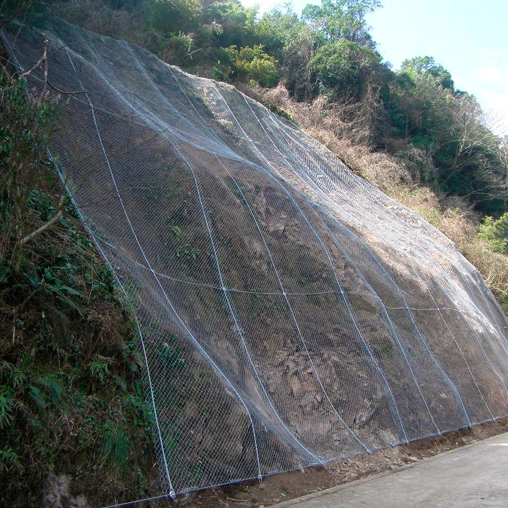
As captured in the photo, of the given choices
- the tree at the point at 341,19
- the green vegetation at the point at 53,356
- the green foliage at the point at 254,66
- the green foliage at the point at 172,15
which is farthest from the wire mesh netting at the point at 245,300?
the tree at the point at 341,19

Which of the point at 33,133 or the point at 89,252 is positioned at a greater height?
the point at 33,133

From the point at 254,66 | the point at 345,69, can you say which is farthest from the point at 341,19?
the point at 254,66

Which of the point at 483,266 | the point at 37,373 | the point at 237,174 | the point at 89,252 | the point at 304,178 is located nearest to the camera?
the point at 37,373

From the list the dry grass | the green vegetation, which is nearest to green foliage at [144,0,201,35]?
the dry grass

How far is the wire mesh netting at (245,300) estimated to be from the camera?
5.30 m

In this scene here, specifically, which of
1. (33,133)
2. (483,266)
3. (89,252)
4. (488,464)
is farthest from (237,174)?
(483,266)

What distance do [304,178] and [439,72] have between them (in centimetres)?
2441

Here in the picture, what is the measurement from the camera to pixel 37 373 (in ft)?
13.5

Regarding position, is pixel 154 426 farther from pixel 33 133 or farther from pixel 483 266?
pixel 483 266

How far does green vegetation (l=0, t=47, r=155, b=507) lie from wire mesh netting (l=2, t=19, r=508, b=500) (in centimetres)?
28

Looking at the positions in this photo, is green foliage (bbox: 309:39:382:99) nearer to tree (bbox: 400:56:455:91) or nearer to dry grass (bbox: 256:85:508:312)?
dry grass (bbox: 256:85:508:312)

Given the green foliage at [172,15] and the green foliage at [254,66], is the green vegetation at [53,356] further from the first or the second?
the green foliage at [254,66]

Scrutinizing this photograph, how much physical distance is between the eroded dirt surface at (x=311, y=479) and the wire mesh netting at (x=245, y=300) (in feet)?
0.40

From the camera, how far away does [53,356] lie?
4.42 metres
